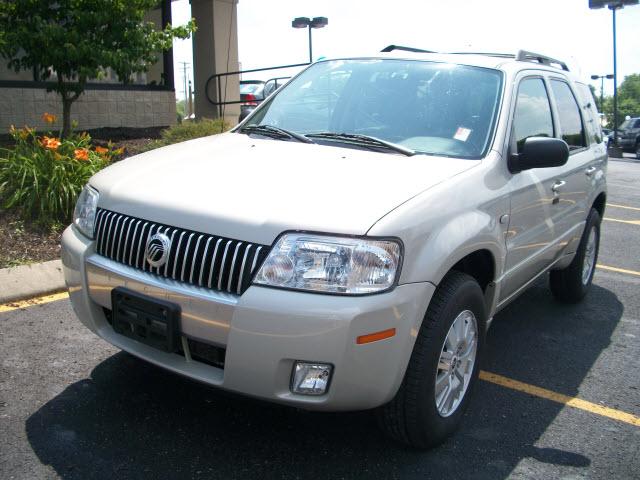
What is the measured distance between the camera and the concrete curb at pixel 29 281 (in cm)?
503

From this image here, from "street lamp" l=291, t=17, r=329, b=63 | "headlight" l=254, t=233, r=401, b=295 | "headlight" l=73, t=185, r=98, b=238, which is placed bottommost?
"headlight" l=254, t=233, r=401, b=295

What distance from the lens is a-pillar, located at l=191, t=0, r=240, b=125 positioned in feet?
46.7

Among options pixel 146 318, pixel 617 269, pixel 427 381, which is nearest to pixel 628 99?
pixel 617 269

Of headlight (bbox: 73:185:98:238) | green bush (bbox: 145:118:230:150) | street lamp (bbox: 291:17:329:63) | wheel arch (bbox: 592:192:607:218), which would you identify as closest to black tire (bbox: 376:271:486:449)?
headlight (bbox: 73:185:98:238)

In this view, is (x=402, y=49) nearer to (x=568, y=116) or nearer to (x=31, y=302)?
(x=568, y=116)

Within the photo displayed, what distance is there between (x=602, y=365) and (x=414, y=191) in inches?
90.7

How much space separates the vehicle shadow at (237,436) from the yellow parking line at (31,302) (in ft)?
4.26

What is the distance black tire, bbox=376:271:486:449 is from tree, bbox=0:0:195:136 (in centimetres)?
691

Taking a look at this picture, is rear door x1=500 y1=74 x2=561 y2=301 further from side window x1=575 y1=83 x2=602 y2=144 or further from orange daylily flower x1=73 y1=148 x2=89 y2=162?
orange daylily flower x1=73 y1=148 x2=89 y2=162

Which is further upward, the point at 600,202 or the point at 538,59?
the point at 538,59

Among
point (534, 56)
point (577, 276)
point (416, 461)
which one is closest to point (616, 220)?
point (577, 276)

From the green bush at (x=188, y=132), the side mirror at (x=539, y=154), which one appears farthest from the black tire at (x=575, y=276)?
the green bush at (x=188, y=132)

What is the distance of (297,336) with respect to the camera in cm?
256

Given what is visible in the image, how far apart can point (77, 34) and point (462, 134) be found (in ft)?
21.2
